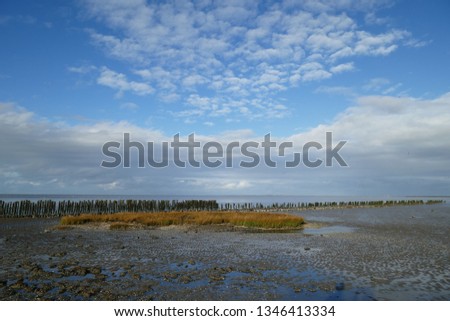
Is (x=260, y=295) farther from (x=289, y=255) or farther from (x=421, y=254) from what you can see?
(x=421, y=254)

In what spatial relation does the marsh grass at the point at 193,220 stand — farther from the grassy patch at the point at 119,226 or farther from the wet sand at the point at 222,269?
the wet sand at the point at 222,269

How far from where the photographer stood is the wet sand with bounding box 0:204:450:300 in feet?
36.1

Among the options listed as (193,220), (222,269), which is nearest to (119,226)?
(193,220)

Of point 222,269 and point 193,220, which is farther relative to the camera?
point 193,220

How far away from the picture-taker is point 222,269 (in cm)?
1428

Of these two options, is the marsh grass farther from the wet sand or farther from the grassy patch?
the wet sand

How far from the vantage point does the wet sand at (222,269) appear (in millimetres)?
11016

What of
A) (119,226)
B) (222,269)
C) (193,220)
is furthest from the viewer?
(193,220)

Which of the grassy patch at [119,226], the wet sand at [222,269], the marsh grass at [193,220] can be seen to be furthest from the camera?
the marsh grass at [193,220]

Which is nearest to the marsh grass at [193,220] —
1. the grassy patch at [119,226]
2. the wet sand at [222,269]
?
the grassy patch at [119,226]

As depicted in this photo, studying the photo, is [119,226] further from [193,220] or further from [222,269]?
[222,269]

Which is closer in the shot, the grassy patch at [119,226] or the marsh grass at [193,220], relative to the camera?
the grassy patch at [119,226]

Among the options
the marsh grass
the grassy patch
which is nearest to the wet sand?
the grassy patch
